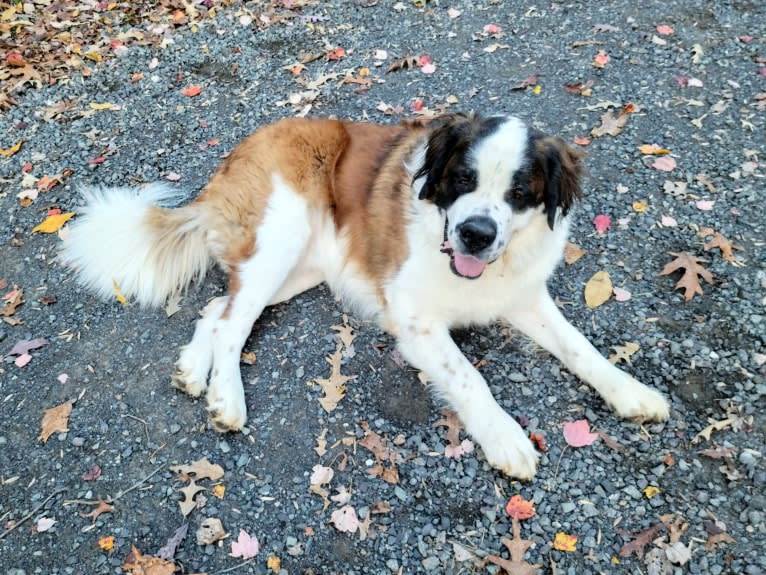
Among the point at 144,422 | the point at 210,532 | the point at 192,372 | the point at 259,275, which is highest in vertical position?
the point at 259,275

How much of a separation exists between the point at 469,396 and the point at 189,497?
1453mm

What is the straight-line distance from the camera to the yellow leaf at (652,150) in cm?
468

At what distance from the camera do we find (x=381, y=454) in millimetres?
3080

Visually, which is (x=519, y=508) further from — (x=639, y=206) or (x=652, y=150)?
(x=652, y=150)

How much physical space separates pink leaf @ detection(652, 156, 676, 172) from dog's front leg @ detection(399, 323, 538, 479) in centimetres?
236

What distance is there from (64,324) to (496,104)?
12.6 ft

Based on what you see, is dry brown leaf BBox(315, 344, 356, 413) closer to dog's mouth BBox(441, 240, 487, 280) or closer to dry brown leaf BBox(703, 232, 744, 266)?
dog's mouth BBox(441, 240, 487, 280)

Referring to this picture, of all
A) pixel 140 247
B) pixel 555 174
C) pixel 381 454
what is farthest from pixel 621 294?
pixel 140 247

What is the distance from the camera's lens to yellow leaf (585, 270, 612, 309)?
375 cm

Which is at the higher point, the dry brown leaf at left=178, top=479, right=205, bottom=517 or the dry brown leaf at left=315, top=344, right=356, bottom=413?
the dry brown leaf at left=178, top=479, right=205, bottom=517

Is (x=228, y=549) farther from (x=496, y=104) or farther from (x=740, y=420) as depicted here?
(x=496, y=104)

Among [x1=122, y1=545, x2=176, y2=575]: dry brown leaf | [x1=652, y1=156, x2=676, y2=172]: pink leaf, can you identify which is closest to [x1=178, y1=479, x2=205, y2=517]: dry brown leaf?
[x1=122, y1=545, x2=176, y2=575]: dry brown leaf

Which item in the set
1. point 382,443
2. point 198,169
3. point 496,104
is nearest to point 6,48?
point 198,169

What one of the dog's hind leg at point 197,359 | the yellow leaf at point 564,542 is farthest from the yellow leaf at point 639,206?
the dog's hind leg at point 197,359
